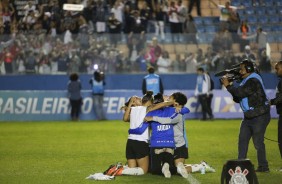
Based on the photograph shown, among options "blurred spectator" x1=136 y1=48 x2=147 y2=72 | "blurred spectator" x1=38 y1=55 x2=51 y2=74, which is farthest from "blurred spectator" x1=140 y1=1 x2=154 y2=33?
"blurred spectator" x1=38 y1=55 x2=51 y2=74

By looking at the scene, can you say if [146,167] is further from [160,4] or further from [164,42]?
[160,4]

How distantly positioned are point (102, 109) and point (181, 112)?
1581cm

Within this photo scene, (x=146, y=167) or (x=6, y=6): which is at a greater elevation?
(x=6, y=6)

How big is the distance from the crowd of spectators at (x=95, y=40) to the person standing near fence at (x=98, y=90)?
1.52ft

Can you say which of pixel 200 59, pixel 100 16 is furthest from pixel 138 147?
pixel 100 16

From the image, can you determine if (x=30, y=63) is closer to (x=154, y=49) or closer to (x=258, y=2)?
(x=154, y=49)

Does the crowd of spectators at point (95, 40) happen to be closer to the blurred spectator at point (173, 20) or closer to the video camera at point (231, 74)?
the blurred spectator at point (173, 20)

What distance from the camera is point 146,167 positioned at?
1342cm

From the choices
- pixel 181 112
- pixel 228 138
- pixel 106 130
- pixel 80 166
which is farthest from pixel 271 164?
pixel 106 130

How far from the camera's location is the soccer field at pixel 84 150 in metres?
13.0

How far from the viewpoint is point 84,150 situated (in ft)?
59.2

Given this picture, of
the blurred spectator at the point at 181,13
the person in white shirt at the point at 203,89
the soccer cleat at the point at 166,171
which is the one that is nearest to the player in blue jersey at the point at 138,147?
the soccer cleat at the point at 166,171

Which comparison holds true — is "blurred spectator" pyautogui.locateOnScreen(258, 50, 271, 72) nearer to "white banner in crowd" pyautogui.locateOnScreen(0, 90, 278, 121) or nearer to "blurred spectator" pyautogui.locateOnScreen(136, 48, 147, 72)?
"white banner in crowd" pyautogui.locateOnScreen(0, 90, 278, 121)

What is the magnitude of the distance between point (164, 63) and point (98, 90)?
11.1 ft
